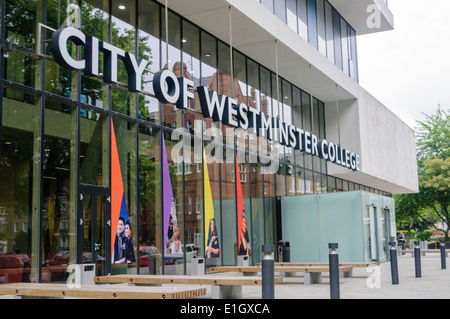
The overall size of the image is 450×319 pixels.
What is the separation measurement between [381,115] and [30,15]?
89.5 ft

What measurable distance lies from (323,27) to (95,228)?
1918cm

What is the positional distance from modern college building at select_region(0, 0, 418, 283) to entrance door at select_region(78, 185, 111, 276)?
1.6 inches

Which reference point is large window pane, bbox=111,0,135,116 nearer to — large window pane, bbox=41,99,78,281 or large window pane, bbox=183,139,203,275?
large window pane, bbox=41,99,78,281

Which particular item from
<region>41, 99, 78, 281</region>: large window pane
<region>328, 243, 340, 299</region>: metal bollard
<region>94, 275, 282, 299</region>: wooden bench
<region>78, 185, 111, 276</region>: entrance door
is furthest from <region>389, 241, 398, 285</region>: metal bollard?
<region>41, 99, 78, 281</region>: large window pane

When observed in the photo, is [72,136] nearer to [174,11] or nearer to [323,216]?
[174,11]

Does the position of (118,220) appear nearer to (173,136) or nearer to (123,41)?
(173,136)

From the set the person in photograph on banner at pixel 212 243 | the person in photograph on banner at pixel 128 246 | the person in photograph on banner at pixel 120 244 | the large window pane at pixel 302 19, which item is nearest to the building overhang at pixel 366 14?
the large window pane at pixel 302 19

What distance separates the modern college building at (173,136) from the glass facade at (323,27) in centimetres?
14

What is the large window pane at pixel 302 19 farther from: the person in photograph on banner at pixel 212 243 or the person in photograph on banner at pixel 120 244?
the person in photograph on banner at pixel 120 244

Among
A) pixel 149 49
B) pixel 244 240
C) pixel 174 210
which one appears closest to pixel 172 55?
pixel 149 49

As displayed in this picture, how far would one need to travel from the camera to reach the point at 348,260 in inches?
893

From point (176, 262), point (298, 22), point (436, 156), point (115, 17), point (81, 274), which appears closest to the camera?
point (81, 274)

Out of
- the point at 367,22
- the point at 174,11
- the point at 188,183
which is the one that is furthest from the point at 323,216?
the point at 367,22

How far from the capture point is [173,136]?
57.9 ft
